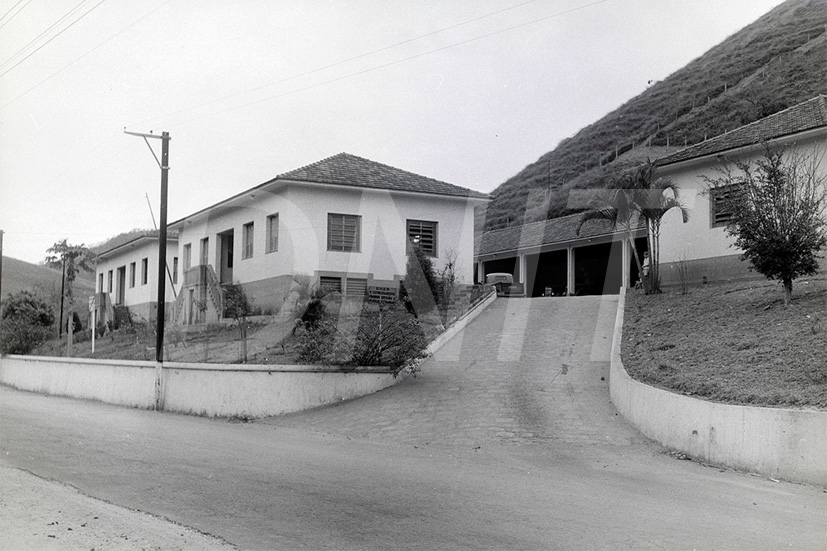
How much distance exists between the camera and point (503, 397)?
15.9 meters

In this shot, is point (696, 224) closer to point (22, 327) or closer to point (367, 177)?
point (367, 177)

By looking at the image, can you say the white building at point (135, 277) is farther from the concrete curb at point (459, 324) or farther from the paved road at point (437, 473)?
the paved road at point (437, 473)

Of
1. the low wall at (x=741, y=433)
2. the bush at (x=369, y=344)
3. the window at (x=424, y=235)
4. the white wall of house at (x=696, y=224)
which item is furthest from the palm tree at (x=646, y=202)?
the low wall at (x=741, y=433)

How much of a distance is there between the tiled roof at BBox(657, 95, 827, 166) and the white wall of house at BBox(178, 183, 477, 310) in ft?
29.8

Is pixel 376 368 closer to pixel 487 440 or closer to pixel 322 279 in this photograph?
pixel 487 440

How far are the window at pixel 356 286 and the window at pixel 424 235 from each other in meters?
2.80

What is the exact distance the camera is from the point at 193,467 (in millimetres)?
10367

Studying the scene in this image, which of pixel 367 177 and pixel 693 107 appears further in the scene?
pixel 693 107

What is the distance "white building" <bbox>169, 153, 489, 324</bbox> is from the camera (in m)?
28.8

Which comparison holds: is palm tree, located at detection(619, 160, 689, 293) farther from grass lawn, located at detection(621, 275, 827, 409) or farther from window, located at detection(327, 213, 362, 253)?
window, located at detection(327, 213, 362, 253)

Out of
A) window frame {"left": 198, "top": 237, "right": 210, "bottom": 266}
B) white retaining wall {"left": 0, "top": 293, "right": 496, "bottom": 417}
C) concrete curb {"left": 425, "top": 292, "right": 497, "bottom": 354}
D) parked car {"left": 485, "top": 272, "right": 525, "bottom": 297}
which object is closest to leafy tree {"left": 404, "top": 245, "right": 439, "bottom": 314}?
concrete curb {"left": 425, "top": 292, "right": 497, "bottom": 354}

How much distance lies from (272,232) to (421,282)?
256 inches

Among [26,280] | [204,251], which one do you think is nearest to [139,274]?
[26,280]

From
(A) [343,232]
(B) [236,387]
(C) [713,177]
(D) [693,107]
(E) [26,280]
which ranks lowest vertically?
(B) [236,387]
